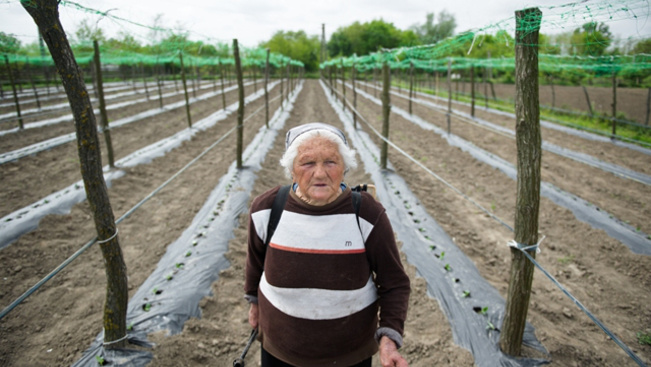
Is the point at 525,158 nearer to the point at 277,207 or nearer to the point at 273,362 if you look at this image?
the point at 277,207

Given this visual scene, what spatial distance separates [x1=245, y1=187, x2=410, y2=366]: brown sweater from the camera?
1398 millimetres

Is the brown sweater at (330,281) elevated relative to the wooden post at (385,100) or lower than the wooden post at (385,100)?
lower

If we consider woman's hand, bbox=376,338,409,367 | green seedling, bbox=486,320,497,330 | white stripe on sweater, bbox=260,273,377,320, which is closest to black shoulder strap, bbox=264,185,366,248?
white stripe on sweater, bbox=260,273,377,320

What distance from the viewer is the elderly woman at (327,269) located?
1.40 meters

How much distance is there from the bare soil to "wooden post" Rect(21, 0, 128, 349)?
1.57 feet

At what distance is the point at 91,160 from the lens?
7.34 ft

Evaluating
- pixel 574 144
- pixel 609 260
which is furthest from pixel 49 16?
pixel 574 144

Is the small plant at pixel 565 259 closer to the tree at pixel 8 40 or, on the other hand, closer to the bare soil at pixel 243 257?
the bare soil at pixel 243 257

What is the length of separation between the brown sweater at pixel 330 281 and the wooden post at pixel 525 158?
139 cm

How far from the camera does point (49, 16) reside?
192 cm

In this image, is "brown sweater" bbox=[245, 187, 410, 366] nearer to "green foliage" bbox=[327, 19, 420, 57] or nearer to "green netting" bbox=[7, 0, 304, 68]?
"green netting" bbox=[7, 0, 304, 68]

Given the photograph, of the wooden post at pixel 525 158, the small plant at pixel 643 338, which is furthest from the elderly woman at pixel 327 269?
the small plant at pixel 643 338

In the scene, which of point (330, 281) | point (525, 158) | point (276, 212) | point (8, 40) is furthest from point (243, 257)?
point (8, 40)

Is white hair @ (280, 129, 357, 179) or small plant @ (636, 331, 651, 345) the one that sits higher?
white hair @ (280, 129, 357, 179)
